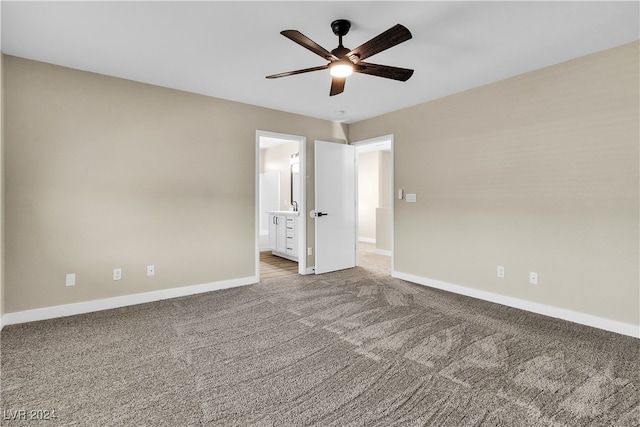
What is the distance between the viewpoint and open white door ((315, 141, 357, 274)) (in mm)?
4996

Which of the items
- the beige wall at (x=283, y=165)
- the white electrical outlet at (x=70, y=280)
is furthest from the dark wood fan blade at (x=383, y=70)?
the beige wall at (x=283, y=165)

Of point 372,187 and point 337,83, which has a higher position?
point 337,83

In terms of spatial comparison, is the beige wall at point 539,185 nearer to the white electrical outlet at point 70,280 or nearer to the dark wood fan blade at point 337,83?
the dark wood fan blade at point 337,83

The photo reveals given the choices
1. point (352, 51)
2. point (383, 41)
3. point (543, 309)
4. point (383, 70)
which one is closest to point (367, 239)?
point (543, 309)

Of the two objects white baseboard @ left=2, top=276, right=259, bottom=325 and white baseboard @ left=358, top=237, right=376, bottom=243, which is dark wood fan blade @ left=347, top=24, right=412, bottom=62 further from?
white baseboard @ left=358, top=237, right=376, bottom=243

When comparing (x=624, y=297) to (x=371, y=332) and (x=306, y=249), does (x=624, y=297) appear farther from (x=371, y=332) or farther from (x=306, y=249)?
(x=306, y=249)

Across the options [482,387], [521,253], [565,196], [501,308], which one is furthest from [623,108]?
[482,387]

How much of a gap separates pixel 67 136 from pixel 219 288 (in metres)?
2.31

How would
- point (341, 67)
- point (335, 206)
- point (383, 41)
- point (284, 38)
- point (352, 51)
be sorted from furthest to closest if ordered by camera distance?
1. point (335, 206)
2. point (284, 38)
3. point (341, 67)
4. point (352, 51)
5. point (383, 41)

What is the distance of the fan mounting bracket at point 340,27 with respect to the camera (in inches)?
91.8

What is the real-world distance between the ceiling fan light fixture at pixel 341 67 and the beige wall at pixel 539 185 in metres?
2.05

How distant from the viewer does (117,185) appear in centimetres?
341

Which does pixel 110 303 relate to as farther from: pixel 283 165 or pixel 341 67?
pixel 283 165

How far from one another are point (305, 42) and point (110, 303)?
3.24m
